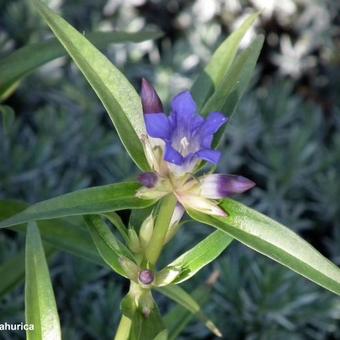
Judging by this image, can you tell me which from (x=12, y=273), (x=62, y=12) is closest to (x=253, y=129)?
(x=62, y=12)

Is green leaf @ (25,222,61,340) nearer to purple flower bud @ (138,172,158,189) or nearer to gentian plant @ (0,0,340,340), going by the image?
gentian plant @ (0,0,340,340)

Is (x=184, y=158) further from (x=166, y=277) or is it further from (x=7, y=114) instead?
(x=7, y=114)

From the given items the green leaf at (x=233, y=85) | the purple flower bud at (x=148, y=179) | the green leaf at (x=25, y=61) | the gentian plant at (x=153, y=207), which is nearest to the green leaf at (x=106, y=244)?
the gentian plant at (x=153, y=207)

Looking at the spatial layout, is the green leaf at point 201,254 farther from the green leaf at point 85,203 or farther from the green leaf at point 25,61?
the green leaf at point 25,61

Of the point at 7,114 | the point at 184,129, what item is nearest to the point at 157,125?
the point at 184,129

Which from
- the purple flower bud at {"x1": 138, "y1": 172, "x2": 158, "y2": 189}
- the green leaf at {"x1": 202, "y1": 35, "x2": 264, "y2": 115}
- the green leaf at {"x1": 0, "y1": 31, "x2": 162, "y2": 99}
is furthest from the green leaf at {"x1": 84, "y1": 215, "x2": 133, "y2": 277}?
the green leaf at {"x1": 0, "y1": 31, "x2": 162, "y2": 99}

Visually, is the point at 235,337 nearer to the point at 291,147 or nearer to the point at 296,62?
the point at 291,147
